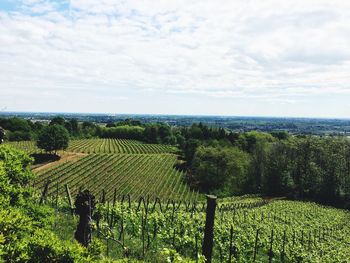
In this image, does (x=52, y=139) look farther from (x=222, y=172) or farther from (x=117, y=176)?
(x=222, y=172)

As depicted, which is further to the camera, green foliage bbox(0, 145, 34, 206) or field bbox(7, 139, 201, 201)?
field bbox(7, 139, 201, 201)

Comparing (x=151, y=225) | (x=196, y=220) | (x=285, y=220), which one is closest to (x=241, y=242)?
(x=196, y=220)

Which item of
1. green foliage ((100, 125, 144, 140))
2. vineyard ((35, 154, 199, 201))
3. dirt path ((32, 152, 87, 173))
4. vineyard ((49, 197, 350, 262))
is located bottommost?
vineyard ((35, 154, 199, 201))

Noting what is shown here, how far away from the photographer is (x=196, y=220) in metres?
15.4

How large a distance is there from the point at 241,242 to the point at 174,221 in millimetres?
3241

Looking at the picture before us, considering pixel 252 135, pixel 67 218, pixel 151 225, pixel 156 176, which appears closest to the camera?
pixel 67 218

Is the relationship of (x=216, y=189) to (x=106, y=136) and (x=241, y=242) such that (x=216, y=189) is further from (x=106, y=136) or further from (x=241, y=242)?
(x=106, y=136)

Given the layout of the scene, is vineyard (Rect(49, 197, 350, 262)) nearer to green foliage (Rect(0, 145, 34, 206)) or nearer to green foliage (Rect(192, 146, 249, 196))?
green foliage (Rect(0, 145, 34, 206))

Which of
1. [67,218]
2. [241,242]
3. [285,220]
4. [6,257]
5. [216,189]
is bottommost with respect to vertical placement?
[216,189]

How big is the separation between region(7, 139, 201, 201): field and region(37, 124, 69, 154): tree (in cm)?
403

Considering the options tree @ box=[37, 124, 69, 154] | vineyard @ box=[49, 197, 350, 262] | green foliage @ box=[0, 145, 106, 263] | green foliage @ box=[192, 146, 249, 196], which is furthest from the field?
green foliage @ box=[0, 145, 106, 263]

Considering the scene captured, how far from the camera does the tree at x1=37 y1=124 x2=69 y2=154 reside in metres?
70.5

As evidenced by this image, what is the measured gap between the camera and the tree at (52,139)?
7050 centimetres

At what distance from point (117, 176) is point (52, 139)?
19.3 m
